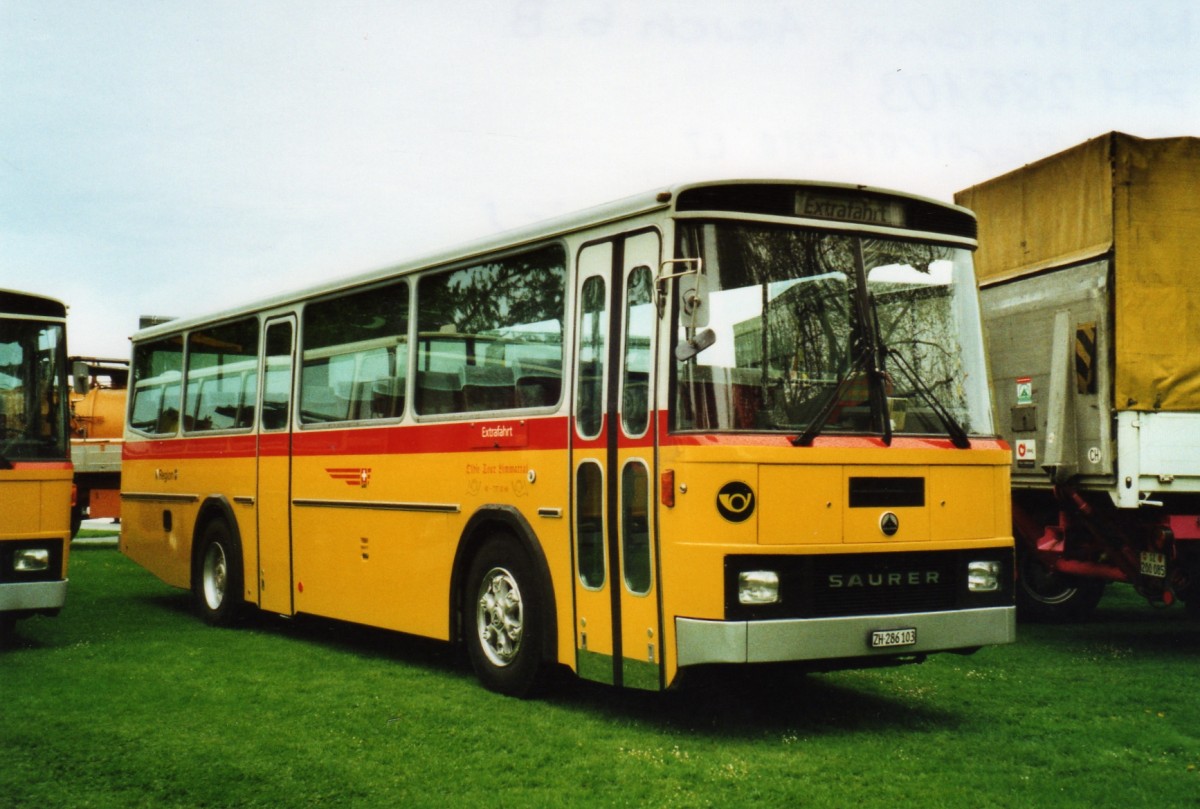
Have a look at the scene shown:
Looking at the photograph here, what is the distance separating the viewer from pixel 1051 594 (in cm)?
1297

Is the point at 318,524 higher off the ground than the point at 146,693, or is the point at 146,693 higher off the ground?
the point at 318,524

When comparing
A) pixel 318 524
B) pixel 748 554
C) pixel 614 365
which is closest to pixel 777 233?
pixel 614 365

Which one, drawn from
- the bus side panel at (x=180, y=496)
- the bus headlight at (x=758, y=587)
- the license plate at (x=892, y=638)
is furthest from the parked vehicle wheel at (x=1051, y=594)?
the bus side panel at (x=180, y=496)

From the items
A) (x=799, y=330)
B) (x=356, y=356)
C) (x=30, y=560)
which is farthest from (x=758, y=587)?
(x=30, y=560)

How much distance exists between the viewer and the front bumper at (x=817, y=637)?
7.13 metres

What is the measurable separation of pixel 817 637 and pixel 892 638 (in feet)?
1.66

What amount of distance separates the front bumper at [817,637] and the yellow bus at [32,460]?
18.8ft

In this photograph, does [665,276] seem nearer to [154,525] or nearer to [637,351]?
[637,351]

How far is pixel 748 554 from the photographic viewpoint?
7203 mm

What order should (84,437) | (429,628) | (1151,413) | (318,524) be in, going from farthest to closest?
(84,437), (318,524), (1151,413), (429,628)

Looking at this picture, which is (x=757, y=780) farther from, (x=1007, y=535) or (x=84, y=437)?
(x=84, y=437)

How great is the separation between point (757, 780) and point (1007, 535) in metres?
2.49

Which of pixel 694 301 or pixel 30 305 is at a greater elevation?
pixel 30 305

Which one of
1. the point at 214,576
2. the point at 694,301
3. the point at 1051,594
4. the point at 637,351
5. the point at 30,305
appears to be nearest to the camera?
the point at 694,301
